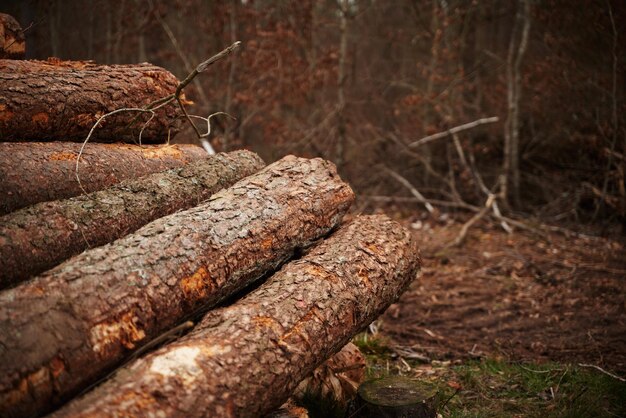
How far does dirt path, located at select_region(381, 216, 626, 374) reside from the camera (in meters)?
4.43

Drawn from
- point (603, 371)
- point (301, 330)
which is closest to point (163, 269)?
point (301, 330)

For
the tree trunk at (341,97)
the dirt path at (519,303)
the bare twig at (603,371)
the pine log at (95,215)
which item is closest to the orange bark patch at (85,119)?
the pine log at (95,215)

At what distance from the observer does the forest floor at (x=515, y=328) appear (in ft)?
11.6

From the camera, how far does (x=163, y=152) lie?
3.80 metres

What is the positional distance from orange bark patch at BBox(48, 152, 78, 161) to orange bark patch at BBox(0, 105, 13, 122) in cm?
33

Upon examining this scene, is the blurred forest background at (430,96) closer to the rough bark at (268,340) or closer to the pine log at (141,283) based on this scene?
the pine log at (141,283)

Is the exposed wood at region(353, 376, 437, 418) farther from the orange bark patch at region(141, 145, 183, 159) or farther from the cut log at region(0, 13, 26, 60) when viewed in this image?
the cut log at region(0, 13, 26, 60)

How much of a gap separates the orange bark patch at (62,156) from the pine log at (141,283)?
2.99 feet

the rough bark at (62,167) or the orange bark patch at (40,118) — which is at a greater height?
the orange bark patch at (40,118)

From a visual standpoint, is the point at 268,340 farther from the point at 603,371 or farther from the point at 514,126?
the point at 514,126

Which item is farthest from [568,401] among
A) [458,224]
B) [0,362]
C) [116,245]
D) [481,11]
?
[481,11]

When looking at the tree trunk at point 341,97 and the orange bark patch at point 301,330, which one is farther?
the tree trunk at point 341,97

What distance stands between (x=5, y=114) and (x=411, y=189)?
23.8 feet

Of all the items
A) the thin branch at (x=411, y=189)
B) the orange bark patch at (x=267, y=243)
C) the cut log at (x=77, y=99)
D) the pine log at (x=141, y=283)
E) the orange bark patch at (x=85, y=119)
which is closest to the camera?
the pine log at (x=141, y=283)
